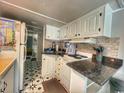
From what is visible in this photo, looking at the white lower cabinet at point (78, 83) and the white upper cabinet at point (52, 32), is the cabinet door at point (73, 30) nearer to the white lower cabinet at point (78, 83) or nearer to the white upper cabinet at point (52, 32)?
the white upper cabinet at point (52, 32)

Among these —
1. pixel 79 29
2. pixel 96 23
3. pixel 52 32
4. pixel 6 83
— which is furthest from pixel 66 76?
pixel 52 32

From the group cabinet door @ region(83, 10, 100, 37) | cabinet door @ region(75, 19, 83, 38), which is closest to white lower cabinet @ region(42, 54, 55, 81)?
cabinet door @ region(75, 19, 83, 38)

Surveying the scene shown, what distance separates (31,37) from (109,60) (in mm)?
4553

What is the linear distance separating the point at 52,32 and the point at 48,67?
1374 millimetres

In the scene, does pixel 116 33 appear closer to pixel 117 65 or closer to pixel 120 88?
pixel 117 65

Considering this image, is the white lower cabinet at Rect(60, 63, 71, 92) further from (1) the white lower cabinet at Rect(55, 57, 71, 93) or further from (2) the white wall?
(2) the white wall

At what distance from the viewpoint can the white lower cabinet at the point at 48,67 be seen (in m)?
3.09

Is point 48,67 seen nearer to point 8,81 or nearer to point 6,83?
point 8,81

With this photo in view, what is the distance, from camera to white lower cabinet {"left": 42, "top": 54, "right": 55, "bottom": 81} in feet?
10.1

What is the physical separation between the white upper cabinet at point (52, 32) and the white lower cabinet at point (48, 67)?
0.78 meters

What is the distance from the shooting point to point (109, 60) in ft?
5.92

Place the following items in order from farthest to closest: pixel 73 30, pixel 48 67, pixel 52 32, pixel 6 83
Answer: pixel 52 32 → pixel 48 67 → pixel 73 30 → pixel 6 83

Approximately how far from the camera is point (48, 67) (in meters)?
3.14

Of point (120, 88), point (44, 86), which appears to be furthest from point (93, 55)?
point (44, 86)
